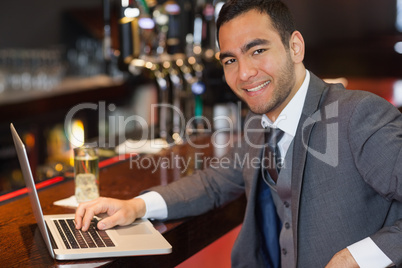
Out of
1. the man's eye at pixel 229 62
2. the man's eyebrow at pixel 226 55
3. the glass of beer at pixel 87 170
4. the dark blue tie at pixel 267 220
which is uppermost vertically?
the man's eyebrow at pixel 226 55

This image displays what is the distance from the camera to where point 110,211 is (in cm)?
151

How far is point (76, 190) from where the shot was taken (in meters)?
1.72

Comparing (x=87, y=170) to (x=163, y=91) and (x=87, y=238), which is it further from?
(x=163, y=91)

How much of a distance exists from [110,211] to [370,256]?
2.27 feet

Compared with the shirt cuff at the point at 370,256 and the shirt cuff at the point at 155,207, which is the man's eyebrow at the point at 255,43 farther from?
the shirt cuff at the point at 370,256

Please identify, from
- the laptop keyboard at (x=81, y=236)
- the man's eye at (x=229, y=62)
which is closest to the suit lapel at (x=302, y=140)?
the man's eye at (x=229, y=62)

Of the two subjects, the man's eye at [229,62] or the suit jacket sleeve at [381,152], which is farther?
the man's eye at [229,62]

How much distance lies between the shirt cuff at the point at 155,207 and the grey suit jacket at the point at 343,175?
3 centimetres

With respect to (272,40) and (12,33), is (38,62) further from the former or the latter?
(272,40)

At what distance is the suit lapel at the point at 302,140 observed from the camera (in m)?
1.50

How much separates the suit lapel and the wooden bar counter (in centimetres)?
34

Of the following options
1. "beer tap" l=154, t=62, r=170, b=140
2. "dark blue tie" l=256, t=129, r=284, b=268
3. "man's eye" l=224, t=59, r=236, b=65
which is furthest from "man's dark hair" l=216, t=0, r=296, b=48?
"beer tap" l=154, t=62, r=170, b=140

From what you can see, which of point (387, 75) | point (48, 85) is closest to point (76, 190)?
point (48, 85)

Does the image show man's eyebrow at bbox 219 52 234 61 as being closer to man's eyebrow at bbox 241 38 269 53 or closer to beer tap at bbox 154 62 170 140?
man's eyebrow at bbox 241 38 269 53
